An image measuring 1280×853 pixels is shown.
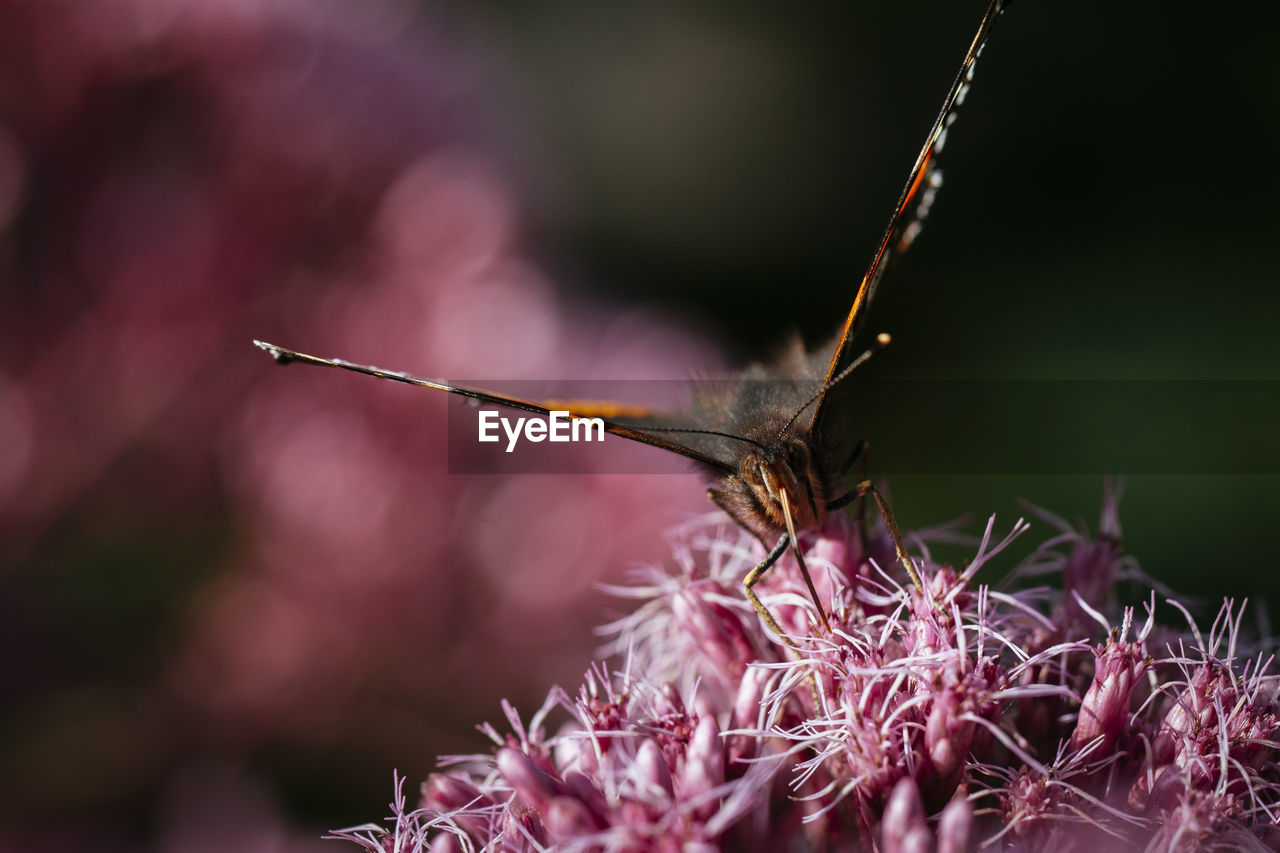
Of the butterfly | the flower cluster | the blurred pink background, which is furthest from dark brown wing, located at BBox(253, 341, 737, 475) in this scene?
the blurred pink background

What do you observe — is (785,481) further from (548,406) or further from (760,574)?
(548,406)

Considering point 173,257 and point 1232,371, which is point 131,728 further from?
point 1232,371

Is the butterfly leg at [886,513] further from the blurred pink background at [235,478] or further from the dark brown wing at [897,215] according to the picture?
the blurred pink background at [235,478]

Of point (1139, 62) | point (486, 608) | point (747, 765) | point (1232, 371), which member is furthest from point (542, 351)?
point (1139, 62)

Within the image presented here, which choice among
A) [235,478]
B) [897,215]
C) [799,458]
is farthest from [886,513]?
[235,478]

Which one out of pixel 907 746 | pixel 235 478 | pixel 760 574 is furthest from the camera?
pixel 235 478

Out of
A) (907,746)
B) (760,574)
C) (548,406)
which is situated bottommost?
(907,746)

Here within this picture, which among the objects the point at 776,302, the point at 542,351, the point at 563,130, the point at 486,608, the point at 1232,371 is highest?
the point at 563,130
